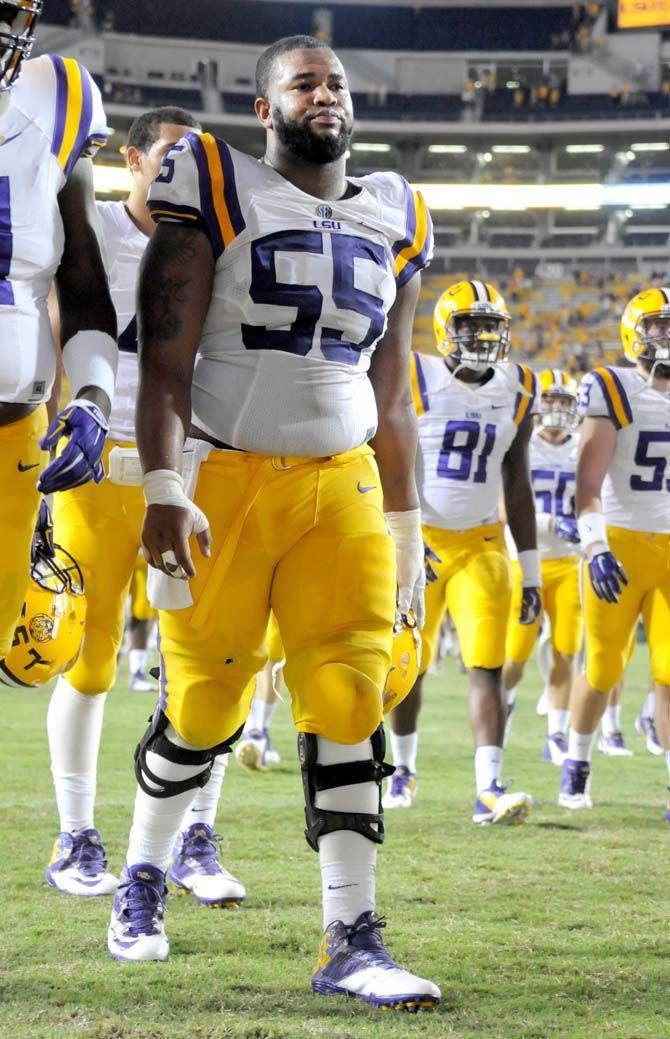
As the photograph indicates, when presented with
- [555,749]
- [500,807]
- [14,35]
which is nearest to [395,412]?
[14,35]

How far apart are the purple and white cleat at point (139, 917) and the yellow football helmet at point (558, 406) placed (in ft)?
20.3

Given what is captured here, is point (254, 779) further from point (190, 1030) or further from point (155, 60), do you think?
point (155, 60)

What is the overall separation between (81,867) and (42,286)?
1.76 m

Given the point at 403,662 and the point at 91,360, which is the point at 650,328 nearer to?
the point at 403,662

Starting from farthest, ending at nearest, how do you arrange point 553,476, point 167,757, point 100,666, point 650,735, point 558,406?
1. point 558,406
2. point 553,476
3. point 650,735
4. point 100,666
5. point 167,757

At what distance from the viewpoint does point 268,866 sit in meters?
3.92

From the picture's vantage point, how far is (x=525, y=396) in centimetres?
547

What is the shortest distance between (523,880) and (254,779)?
2213 millimetres

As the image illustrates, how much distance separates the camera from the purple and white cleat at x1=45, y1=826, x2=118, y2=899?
3.44 m

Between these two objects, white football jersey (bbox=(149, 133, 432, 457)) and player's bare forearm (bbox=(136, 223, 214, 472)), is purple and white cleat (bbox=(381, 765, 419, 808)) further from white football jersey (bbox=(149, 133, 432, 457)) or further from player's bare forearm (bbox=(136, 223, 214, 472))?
player's bare forearm (bbox=(136, 223, 214, 472))

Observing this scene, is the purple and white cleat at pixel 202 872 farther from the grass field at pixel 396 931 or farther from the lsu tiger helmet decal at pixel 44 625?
the lsu tiger helmet decal at pixel 44 625

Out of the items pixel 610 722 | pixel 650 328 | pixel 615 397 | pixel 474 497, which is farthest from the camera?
pixel 610 722

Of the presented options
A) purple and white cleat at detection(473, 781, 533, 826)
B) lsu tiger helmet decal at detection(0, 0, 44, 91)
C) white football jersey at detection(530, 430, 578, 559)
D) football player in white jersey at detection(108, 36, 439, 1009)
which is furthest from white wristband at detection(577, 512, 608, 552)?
lsu tiger helmet decal at detection(0, 0, 44, 91)

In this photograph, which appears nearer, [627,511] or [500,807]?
[500,807]
